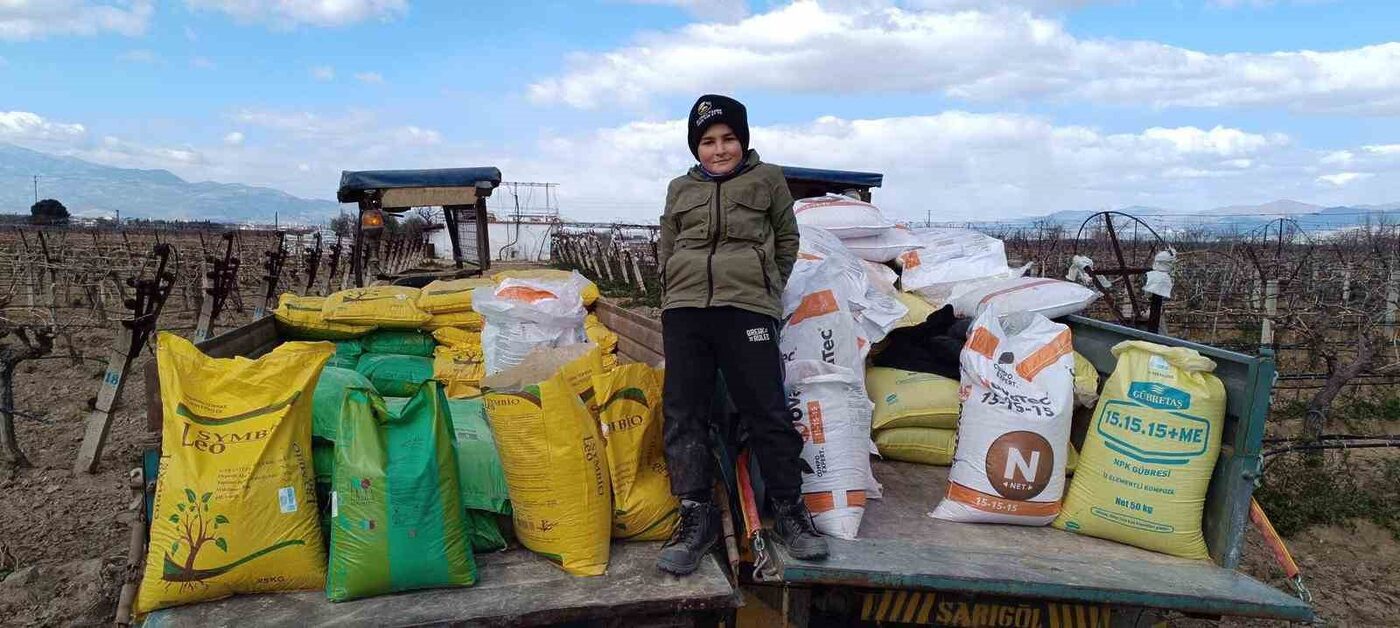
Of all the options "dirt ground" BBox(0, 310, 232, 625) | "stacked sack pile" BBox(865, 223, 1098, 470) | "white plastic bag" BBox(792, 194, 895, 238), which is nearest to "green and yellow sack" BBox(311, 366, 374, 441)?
"dirt ground" BBox(0, 310, 232, 625)

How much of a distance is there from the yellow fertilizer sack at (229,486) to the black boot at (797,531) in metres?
1.16

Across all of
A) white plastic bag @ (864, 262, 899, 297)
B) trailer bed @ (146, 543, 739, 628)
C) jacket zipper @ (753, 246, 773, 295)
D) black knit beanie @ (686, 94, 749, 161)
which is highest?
black knit beanie @ (686, 94, 749, 161)

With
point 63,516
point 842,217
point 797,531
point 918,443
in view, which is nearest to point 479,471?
point 797,531

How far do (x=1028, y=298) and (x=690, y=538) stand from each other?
188 cm

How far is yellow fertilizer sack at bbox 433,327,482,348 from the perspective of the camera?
160 inches

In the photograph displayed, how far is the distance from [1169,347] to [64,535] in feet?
16.6

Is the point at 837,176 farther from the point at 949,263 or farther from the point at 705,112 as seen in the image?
the point at 705,112

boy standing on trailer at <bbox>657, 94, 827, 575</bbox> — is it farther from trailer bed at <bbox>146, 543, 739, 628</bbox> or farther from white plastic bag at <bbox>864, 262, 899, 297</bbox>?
white plastic bag at <bbox>864, 262, 899, 297</bbox>

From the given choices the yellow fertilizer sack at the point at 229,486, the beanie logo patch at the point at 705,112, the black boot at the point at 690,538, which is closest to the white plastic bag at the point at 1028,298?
the beanie logo patch at the point at 705,112

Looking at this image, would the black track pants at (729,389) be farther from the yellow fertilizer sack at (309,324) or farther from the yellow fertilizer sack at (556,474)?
the yellow fertilizer sack at (309,324)

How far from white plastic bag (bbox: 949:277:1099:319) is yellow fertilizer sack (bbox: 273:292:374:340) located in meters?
2.94

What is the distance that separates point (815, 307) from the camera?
2.67 meters

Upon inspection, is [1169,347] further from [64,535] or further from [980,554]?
[64,535]

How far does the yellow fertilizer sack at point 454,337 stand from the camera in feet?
13.3
